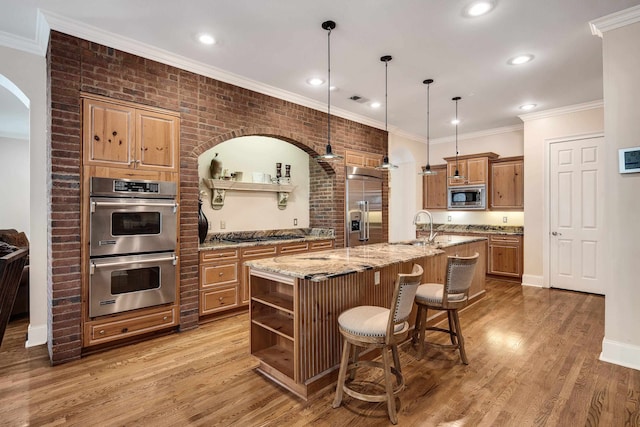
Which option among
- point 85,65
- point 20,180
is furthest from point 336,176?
point 20,180

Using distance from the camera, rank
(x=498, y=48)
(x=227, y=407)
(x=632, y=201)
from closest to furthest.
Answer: (x=227, y=407) → (x=632, y=201) → (x=498, y=48)

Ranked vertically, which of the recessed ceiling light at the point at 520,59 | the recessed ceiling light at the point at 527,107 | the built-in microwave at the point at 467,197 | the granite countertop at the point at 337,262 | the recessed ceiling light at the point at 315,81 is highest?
the recessed ceiling light at the point at 527,107

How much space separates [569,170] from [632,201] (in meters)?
2.86

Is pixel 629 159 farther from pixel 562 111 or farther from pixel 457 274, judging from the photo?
pixel 562 111

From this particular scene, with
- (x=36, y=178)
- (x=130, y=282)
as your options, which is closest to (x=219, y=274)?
(x=130, y=282)

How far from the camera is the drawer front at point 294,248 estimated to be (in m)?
4.57

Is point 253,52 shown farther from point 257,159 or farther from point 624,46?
point 624,46

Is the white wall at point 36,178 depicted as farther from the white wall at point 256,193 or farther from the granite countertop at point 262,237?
the white wall at point 256,193

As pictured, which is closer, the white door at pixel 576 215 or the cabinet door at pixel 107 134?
the cabinet door at pixel 107 134

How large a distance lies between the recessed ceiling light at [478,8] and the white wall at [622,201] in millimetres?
1177

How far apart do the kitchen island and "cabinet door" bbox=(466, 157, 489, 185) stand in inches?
166


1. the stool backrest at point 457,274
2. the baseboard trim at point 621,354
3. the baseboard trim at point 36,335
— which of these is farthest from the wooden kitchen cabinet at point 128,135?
the baseboard trim at point 621,354

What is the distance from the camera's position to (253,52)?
Result: 3.39 m

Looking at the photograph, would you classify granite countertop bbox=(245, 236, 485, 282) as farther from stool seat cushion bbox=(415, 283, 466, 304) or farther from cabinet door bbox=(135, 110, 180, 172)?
cabinet door bbox=(135, 110, 180, 172)
